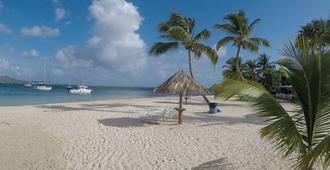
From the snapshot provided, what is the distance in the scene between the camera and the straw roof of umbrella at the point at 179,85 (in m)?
10.2

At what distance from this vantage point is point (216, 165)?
5266mm

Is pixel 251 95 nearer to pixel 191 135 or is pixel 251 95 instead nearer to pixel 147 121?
pixel 191 135

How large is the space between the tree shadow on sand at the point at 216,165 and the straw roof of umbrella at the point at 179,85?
4.87m

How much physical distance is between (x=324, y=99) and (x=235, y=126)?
7.07 metres

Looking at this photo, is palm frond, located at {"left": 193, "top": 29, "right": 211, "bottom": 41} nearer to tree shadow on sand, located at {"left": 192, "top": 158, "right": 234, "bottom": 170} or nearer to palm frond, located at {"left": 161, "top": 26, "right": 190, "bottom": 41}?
palm frond, located at {"left": 161, "top": 26, "right": 190, "bottom": 41}

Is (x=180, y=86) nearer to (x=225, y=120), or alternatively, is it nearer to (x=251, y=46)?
(x=225, y=120)

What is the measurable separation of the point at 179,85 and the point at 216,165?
17.2 feet

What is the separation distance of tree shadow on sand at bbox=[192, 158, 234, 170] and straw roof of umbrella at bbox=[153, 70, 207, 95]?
4.87 m

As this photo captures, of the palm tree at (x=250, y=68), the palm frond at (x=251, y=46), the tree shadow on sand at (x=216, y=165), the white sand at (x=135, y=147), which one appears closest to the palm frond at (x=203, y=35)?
the palm frond at (x=251, y=46)

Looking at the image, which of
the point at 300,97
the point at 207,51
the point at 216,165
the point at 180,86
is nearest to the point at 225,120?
the point at 180,86

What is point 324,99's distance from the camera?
10.0 feet

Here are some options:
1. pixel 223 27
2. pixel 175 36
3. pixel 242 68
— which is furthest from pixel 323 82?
pixel 242 68

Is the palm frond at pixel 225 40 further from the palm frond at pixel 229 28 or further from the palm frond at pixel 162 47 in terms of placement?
the palm frond at pixel 162 47

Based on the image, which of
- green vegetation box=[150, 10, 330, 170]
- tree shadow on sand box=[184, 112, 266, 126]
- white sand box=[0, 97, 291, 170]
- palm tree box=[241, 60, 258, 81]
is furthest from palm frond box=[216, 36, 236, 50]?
green vegetation box=[150, 10, 330, 170]
